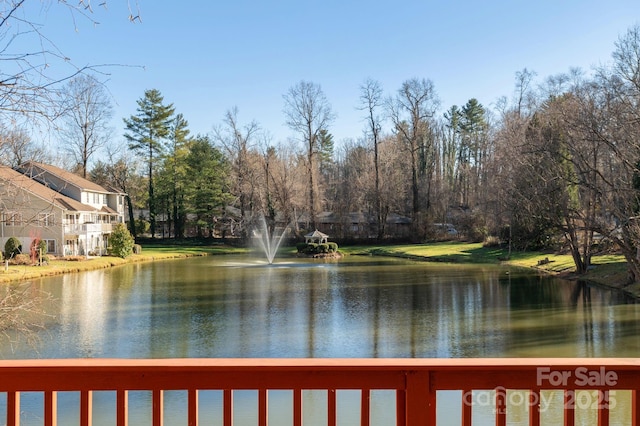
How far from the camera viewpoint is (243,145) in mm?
45750

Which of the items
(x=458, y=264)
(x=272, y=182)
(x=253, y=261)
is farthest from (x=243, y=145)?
(x=458, y=264)

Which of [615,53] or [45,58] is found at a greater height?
[615,53]

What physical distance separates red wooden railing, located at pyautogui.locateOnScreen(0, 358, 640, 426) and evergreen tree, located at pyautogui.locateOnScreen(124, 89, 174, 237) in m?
45.3

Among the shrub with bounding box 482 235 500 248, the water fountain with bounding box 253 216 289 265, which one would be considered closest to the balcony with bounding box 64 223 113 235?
the water fountain with bounding box 253 216 289 265

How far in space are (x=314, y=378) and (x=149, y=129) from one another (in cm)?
4644

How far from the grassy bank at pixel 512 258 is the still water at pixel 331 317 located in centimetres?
131

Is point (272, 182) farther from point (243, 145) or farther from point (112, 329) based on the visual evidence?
point (112, 329)

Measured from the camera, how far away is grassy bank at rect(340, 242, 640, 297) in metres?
20.8

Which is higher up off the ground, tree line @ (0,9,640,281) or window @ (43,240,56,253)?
tree line @ (0,9,640,281)

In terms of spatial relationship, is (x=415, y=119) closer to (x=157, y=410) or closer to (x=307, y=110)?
(x=307, y=110)

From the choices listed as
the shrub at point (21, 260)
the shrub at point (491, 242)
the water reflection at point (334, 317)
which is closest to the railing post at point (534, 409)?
the water reflection at point (334, 317)

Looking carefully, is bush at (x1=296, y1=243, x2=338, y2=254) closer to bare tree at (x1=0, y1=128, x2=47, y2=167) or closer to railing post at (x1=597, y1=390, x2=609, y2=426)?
bare tree at (x1=0, y1=128, x2=47, y2=167)

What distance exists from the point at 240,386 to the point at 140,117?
4670 centimetres

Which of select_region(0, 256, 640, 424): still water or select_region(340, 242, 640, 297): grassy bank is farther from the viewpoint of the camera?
select_region(340, 242, 640, 297): grassy bank
